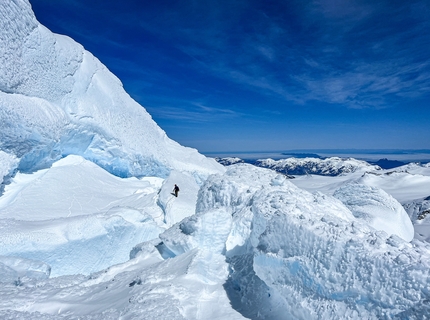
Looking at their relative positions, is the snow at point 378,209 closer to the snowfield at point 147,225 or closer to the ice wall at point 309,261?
the snowfield at point 147,225

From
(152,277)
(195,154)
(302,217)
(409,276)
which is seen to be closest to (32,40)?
(195,154)

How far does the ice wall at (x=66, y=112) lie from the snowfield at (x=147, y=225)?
0.06 m

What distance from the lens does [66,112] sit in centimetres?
1312

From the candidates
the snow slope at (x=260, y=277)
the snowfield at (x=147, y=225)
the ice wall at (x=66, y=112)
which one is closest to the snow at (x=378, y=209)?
the snowfield at (x=147, y=225)

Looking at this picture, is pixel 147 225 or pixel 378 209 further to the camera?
pixel 147 225

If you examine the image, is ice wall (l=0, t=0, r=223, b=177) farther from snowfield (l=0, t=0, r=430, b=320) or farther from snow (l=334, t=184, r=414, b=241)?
snow (l=334, t=184, r=414, b=241)

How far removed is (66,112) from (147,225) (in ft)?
23.0

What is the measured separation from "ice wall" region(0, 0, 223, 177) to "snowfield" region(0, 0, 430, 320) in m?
0.06

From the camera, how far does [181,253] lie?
237 inches

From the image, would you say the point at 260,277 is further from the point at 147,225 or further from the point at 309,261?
the point at 147,225

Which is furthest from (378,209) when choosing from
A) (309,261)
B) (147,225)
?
(147,225)

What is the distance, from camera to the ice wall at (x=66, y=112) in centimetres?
1043

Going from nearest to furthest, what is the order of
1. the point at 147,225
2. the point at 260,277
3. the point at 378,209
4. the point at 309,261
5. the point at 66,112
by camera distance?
the point at 309,261 → the point at 260,277 → the point at 378,209 → the point at 147,225 → the point at 66,112

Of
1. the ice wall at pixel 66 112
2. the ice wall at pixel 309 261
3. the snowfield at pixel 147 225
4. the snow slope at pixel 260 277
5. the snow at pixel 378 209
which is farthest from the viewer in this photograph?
the ice wall at pixel 66 112
